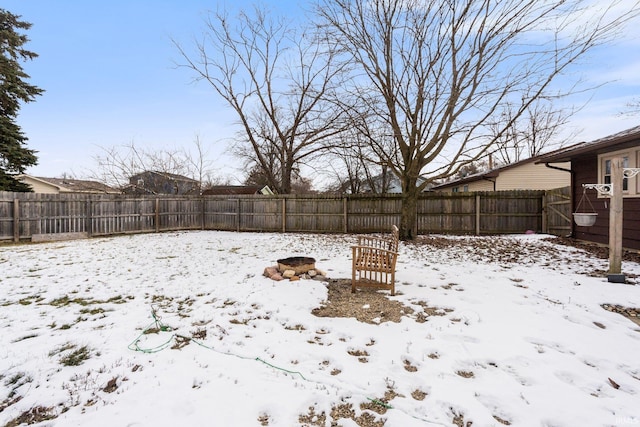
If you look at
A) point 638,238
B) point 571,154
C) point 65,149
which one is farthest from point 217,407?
point 65,149

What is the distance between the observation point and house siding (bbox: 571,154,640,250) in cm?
688

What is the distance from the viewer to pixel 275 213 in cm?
1345

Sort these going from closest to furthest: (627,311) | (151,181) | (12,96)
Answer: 1. (627,311)
2. (12,96)
3. (151,181)

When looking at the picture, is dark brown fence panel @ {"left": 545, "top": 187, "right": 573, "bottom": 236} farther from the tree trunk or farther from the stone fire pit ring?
the stone fire pit ring

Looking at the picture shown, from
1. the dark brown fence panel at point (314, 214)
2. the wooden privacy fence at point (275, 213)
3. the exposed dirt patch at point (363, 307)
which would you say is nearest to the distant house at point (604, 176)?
the wooden privacy fence at point (275, 213)

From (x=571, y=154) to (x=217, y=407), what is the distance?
34.4ft

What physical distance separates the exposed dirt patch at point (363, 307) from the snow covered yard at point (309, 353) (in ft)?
0.28

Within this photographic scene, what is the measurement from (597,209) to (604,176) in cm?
96

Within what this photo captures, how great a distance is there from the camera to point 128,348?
288 centimetres

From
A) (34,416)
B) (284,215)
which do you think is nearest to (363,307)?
(34,416)

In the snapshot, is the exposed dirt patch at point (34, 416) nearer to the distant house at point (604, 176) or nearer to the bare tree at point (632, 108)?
the distant house at point (604, 176)

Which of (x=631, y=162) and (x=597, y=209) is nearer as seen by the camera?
(x=631, y=162)

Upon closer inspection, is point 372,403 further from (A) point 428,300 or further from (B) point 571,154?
(B) point 571,154

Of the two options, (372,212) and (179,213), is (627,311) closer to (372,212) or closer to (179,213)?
(372,212)
